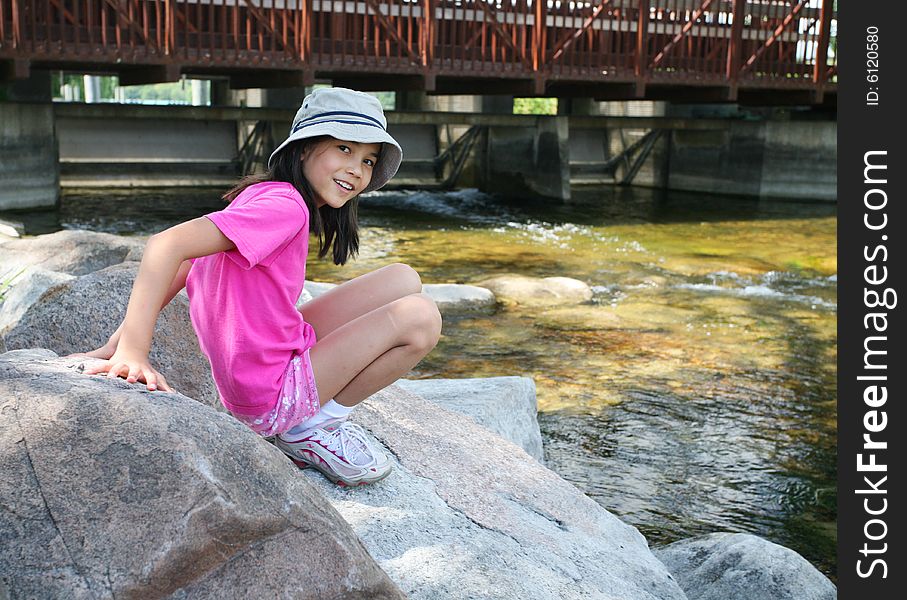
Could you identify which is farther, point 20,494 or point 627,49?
point 627,49

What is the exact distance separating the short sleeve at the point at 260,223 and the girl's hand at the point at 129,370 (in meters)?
0.36

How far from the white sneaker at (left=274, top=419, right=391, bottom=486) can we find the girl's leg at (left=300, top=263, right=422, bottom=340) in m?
0.31

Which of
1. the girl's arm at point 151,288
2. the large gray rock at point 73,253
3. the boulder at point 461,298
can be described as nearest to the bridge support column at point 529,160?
the boulder at point 461,298

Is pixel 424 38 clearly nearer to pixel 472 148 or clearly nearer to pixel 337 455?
pixel 472 148

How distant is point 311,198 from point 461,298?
5681 mm

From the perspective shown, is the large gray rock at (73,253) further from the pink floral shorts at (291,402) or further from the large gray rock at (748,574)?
the large gray rock at (748,574)

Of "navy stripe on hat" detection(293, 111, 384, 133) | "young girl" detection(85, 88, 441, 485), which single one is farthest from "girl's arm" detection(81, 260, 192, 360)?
"navy stripe on hat" detection(293, 111, 384, 133)

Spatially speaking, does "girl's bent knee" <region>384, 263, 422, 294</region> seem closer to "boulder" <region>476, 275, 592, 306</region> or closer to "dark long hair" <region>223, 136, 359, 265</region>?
"dark long hair" <region>223, 136, 359, 265</region>

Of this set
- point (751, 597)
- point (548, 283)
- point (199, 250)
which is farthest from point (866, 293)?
point (548, 283)

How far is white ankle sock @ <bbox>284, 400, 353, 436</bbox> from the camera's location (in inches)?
110

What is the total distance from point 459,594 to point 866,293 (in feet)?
5.44

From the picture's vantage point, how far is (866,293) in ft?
10.5

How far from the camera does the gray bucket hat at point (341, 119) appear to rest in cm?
262

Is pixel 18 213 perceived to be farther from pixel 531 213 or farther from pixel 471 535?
pixel 471 535
